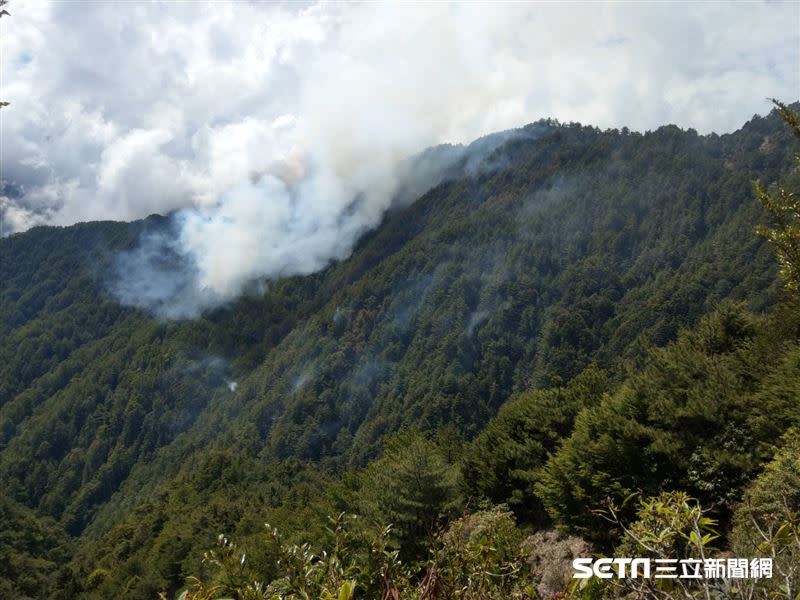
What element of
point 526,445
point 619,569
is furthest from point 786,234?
point 526,445

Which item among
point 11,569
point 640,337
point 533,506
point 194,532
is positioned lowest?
point 11,569

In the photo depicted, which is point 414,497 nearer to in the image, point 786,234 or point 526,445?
point 526,445

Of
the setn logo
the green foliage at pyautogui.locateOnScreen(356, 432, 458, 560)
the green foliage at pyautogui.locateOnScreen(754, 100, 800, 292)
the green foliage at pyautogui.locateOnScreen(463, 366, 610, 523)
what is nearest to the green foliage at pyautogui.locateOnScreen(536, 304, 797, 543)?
the green foliage at pyautogui.locateOnScreen(463, 366, 610, 523)

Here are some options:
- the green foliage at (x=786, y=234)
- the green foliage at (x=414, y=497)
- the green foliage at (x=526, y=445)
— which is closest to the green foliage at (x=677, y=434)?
the green foliage at (x=526, y=445)

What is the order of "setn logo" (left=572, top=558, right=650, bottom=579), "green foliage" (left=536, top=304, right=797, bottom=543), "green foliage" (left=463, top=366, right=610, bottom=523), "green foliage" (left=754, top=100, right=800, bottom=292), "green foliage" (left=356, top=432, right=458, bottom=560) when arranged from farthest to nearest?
1. "green foliage" (left=463, top=366, right=610, bottom=523)
2. "green foliage" (left=356, top=432, right=458, bottom=560)
3. "green foliage" (left=536, top=304, right=797, bottom=543)
4. "green foliage" (left=754, top=100, right=800, bottom=292)
5. "setn logo" (left=572, top=558, right=650, bottom=579)

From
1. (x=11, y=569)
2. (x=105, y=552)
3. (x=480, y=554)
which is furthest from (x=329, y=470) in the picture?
(x=480, y=554)

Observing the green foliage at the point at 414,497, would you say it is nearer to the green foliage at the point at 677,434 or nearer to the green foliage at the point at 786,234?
the green foliage at the point at 677,434

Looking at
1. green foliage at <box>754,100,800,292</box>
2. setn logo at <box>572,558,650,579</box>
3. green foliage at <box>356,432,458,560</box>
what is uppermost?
green foliage at <box>754,100,800,292</box>

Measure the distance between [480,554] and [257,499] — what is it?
108292 millimetres

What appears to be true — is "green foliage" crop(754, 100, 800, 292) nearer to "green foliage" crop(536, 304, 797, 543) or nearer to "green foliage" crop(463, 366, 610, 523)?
"green foliage" crop(536, 304, 797, 543)

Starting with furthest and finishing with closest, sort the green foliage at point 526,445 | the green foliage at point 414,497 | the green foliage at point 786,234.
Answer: the green foliage at point 526,445 < the green foliage at point 414,497 < the green foliage at point 786,234

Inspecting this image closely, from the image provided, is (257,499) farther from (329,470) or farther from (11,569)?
(329,470)

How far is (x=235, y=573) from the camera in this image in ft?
15.8

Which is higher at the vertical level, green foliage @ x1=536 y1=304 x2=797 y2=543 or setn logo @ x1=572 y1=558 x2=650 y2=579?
green foliage @ x1=536 y1=304 x2=797 y2=543
